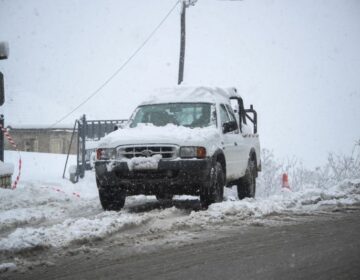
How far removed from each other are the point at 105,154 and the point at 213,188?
174cm

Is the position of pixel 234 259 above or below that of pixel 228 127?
below

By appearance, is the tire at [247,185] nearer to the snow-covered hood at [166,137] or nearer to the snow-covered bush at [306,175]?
the snow-covered hood at [166,137]

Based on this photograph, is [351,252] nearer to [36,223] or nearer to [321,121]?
[36,223]

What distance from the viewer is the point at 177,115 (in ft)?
27.9

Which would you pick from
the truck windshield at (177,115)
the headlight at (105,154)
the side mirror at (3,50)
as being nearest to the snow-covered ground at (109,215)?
the headlight at (105,154)

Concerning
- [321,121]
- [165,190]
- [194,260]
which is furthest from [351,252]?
[321,121]

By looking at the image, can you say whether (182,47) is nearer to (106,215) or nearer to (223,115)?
(223,115)

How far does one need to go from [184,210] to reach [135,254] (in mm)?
3112

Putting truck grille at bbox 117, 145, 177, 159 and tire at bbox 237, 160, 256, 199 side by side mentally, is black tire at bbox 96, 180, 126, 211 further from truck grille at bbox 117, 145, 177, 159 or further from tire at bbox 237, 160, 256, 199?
tire at bbox 237, 160, 256, 199

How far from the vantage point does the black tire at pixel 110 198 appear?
757 centimetres

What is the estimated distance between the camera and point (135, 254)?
14.7ft

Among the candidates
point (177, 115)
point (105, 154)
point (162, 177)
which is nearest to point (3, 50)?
point (105, 154)

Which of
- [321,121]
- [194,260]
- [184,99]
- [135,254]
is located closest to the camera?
[194,260]

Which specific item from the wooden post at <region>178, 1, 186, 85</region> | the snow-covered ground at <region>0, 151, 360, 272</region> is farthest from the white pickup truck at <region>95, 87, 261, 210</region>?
the wooden post at <region>178, 1, 186, 85</region>
